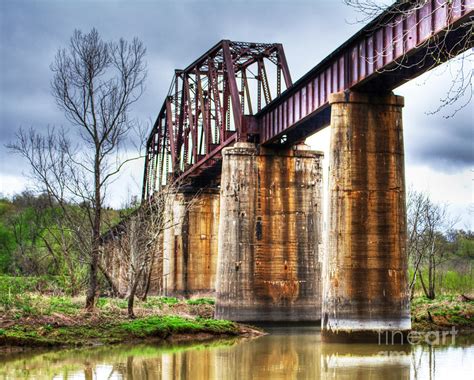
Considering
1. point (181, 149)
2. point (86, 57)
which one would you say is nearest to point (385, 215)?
point (86, 57)

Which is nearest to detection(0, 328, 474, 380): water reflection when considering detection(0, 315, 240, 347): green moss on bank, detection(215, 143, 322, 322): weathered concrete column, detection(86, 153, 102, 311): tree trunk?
detection(0, 315, 240, 347): green moss on bank

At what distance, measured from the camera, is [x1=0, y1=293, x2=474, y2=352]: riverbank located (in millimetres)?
26625

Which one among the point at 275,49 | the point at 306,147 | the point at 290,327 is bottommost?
the point at 290,327

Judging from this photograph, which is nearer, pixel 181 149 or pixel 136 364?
pixel 136 364

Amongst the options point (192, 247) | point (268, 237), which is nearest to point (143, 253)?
point (268, 237)

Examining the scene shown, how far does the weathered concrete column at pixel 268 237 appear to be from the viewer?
41875mm

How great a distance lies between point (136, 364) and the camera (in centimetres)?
2275

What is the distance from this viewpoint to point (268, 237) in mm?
42594

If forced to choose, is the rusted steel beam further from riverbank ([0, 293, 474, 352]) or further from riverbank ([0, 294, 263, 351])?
riverbank ([0, 294, 263, 351])

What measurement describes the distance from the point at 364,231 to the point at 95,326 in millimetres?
9745

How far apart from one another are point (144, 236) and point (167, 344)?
9.73 metres

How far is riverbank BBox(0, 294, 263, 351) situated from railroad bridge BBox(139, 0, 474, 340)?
5176 mm

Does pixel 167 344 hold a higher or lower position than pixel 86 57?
lower

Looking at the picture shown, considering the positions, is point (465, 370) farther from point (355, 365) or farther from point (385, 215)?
point (385, 215)
